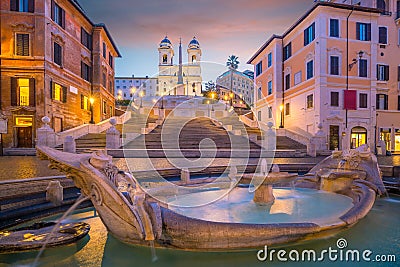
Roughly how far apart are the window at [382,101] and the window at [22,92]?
30.3 m

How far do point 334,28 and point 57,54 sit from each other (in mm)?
24632

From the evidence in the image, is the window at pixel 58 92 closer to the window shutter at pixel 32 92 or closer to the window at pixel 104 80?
the window shutter at pixel 32 92

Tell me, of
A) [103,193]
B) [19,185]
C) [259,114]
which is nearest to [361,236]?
[103,193]

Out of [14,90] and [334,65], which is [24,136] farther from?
[334,65]

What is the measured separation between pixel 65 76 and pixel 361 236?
85.6 feet

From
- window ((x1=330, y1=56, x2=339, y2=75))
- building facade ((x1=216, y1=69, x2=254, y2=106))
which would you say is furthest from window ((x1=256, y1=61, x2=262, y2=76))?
window ((x1=330, y1=56, x2=339, y2=75))

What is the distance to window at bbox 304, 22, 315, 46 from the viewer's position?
27016 mm

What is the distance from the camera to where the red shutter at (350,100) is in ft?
86.0

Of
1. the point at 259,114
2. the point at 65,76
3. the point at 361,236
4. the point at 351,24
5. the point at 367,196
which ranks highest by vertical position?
the point at 351,24

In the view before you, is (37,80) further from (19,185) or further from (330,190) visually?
(330,190)

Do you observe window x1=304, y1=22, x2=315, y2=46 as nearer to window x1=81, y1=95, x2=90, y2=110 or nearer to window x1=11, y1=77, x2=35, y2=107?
window x1=81, y1=95, x2=90, y2=110

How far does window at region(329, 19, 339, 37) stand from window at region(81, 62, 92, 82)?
2422 cm

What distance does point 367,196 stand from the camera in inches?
229

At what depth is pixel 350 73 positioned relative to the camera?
27.0 m
